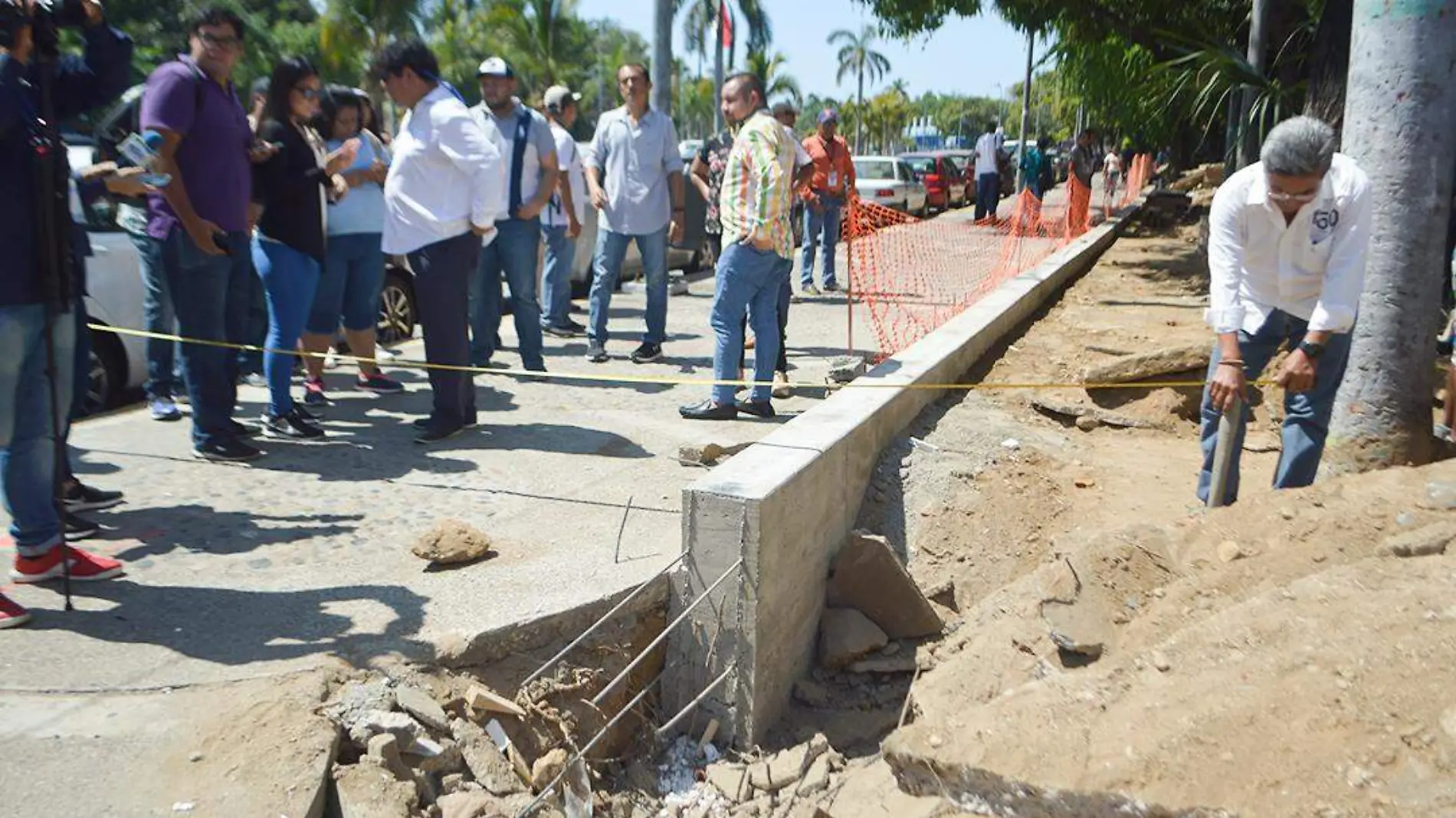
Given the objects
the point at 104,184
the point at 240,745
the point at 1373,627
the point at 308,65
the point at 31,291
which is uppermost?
the point at 308,65

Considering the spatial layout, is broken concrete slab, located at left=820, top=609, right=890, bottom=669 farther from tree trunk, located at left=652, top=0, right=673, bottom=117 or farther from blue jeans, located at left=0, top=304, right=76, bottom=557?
tree trunk, located at left=652, top=0, right=673, bottom=117

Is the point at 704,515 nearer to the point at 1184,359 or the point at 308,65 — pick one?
the point at 308,65

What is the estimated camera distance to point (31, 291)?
3490mm

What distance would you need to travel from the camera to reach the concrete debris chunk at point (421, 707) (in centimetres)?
314

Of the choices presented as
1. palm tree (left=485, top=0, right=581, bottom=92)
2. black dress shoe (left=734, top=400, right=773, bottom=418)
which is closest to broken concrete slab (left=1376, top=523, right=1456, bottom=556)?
black dress shoe (left=734, top=400, right=773, bottom=418)

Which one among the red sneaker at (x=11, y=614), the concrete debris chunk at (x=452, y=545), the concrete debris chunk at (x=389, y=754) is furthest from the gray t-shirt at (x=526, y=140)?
the concrete debris chunk at (x=389, y=754)

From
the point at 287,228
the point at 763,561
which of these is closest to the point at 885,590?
the point at 763,561

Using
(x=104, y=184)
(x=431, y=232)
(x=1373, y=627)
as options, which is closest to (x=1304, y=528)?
(x=1373, y=627)

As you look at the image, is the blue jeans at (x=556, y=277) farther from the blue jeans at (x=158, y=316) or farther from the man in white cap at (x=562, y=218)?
the blue jeans at (x=158, y=316)

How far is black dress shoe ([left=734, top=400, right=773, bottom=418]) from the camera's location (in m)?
5.98

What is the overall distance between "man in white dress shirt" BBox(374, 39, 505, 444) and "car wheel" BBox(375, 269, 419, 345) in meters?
2.86

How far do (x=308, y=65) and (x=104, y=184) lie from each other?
145 centimetres

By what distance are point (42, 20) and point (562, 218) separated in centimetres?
454

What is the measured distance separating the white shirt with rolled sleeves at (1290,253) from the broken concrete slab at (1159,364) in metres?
2.40
